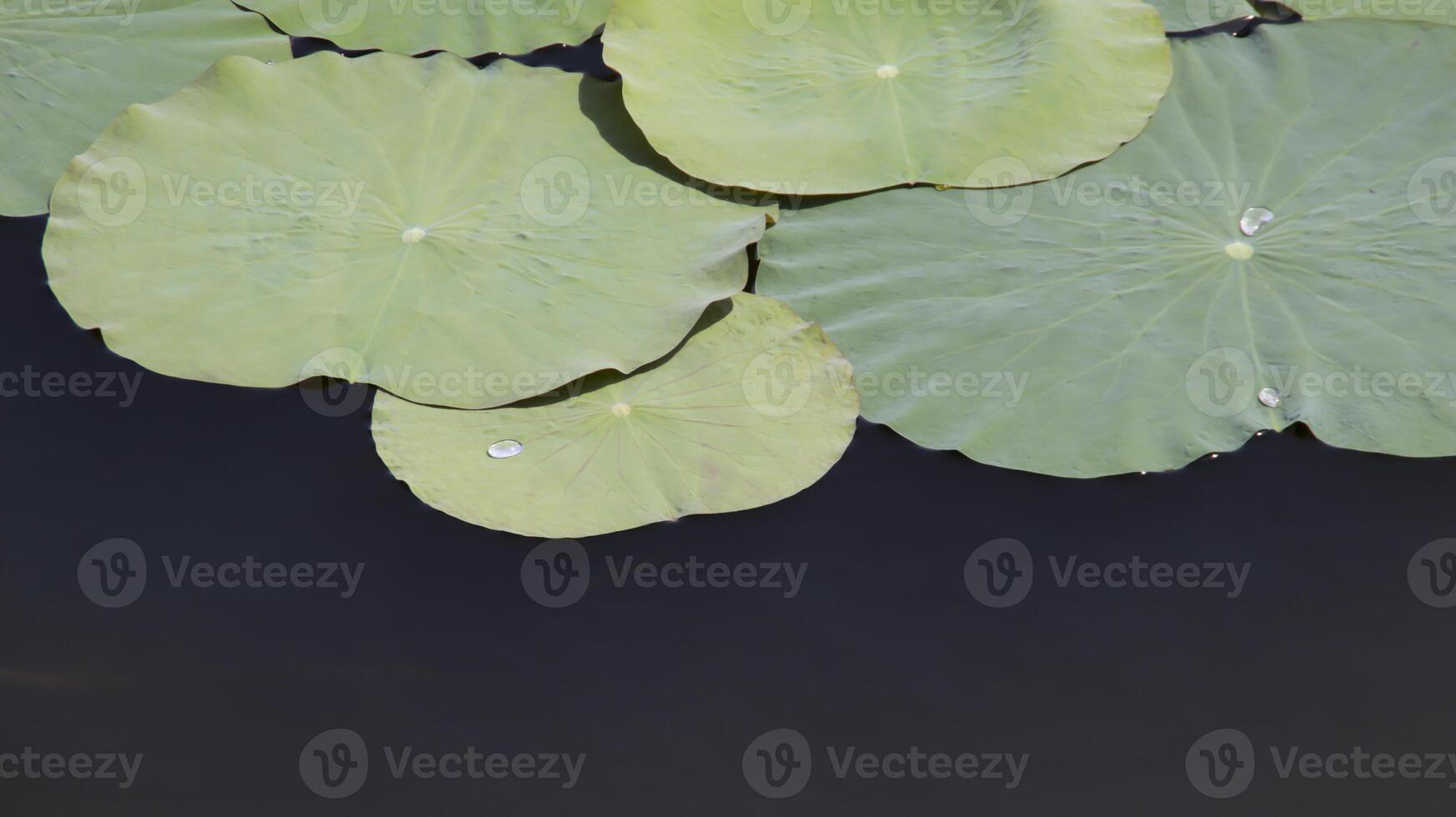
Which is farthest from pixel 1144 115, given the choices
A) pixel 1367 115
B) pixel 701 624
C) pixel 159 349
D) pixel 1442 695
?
pixel 159 349

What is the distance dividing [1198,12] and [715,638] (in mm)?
1973

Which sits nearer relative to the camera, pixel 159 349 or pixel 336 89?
pixel 159 349

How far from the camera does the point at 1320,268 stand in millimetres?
2195

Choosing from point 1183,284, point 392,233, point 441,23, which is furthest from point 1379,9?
point 392,233

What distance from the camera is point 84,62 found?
104 inches

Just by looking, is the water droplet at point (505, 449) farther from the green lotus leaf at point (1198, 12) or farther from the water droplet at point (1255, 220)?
the green lotus leaf at point (1198, 12)

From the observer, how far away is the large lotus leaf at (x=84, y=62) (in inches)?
96.1

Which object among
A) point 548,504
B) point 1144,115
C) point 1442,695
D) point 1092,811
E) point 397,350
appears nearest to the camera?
point 1092,811

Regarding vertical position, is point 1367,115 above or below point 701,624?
above

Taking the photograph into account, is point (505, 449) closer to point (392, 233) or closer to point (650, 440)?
point (650, 440)

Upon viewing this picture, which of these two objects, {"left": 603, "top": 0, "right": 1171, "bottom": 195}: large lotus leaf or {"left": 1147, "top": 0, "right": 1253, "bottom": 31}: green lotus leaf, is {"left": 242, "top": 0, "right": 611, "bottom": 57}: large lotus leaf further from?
{"left": 1147, "top": 0, "right": 1253, "bottom": 31}: green lotus leaf

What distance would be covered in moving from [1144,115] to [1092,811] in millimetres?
1512

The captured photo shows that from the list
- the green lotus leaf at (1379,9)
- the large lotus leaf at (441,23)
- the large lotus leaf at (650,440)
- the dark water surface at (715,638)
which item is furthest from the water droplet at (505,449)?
the green lotus leaf at (1379,9)

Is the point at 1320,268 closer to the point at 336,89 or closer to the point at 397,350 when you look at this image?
the point at 397,350
